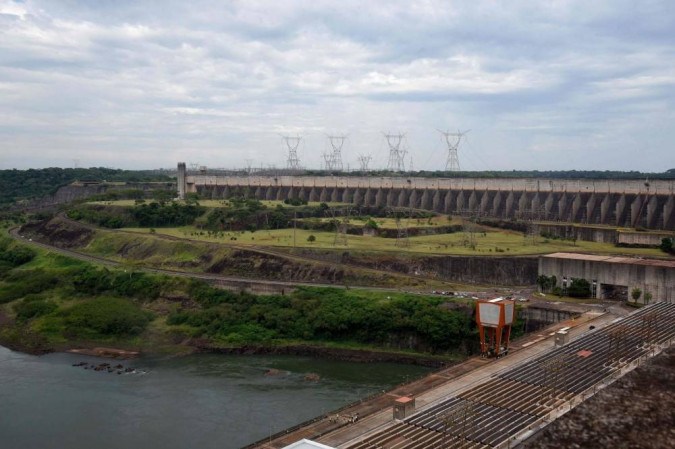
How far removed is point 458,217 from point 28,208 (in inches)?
3005

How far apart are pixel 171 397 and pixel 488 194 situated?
56.2m

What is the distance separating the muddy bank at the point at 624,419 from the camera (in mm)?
21922

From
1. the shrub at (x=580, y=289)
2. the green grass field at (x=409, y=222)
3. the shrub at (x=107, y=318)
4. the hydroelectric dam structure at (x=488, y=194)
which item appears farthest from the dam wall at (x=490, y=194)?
the shrub at (x=107, y=318)

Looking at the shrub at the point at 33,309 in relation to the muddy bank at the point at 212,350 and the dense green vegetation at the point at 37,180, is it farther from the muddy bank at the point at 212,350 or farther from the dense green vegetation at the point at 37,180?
the dense green vegetation at the point at 37,180

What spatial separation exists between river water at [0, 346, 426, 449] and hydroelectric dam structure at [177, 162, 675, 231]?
40.1 meters

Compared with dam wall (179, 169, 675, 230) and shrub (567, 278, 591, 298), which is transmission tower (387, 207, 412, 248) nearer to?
dam wall (179, 169, 675, 230)

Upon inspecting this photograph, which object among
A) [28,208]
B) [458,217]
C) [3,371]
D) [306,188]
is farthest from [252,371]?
[28,208]

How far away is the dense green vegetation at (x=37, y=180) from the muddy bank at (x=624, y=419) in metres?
114

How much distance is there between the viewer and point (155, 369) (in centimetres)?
3900

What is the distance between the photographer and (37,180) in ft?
452

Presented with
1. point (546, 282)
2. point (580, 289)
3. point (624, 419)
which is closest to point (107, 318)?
point (546, 282)

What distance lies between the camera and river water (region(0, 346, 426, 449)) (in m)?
28.6

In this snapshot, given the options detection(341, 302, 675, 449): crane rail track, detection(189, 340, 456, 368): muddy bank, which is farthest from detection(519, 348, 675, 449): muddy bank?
detection(189, 340, 456, 368): muddy bank

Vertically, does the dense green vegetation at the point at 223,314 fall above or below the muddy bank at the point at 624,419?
below
